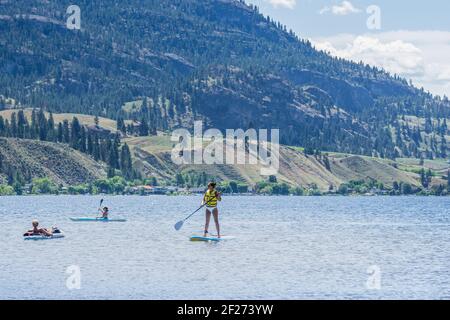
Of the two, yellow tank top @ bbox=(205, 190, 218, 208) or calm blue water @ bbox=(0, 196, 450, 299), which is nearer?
→ calm blue water @ bbox=(0, 196, 450, 299)

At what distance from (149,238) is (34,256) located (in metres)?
24.8

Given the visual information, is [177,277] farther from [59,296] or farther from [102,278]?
[59,296]

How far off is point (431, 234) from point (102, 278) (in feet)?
206

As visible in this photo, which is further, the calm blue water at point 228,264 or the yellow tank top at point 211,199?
the yellow tank top at point 211,199

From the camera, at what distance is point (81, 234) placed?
378 feet

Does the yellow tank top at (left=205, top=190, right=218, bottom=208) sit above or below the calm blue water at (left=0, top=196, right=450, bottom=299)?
above

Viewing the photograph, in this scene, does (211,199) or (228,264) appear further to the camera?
(211,199)

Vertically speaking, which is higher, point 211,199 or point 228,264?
point 211,199

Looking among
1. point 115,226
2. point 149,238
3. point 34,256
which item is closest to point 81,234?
point 149,238

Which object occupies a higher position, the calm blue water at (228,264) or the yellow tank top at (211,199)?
the yellow tank top at (211,199)

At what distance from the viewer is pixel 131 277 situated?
7031 centimetres

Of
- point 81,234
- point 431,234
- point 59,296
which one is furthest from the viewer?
point 431,234

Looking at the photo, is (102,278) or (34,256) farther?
(34,256)
